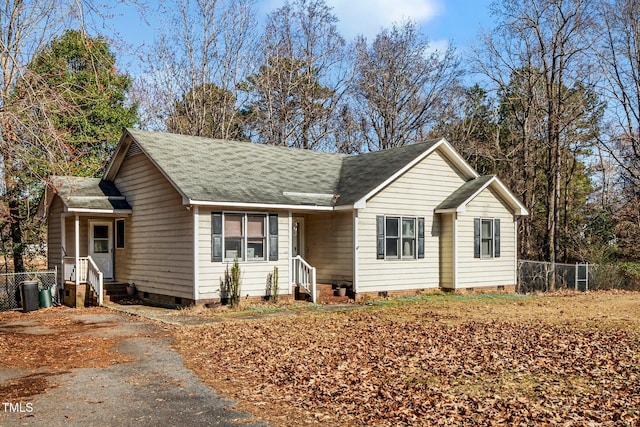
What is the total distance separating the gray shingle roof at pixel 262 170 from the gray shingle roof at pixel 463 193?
208 cm

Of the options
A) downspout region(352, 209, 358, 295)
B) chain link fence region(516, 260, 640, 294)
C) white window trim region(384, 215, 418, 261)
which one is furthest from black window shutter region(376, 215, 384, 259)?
chain link fence region(516, 260, 640, 294)

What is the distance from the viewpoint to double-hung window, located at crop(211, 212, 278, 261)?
16.6 metres

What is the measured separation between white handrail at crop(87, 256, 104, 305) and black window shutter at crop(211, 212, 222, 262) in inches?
161

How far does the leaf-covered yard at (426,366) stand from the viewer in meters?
6.83

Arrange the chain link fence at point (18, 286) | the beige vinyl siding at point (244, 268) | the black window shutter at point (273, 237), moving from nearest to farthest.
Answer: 1. the beige vinyl siding at point (244, 268)
2. the black window shutter at point (273, 237)
3. the chain link fence at point (18, 286)

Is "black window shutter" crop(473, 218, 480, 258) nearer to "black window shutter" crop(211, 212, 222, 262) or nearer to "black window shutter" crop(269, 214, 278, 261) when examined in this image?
"black window shutter" crop(269, 214, 278, 261)

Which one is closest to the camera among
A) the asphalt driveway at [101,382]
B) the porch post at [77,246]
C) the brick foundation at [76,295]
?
the asphalt driveway at [101,382]

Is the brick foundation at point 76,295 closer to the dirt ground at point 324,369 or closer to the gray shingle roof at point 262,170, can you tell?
the dirt ground at point 324,369

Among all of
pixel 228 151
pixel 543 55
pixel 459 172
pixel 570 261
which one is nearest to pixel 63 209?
pixel 228 151

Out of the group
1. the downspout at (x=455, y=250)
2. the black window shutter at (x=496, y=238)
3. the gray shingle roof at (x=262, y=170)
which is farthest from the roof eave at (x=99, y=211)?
the black window shutter at (x=496, y=238)

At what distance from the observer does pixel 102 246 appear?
20.5 meters

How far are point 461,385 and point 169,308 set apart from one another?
36.5ft

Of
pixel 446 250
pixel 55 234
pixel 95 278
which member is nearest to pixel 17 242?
pixel 55 234

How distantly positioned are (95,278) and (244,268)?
5055mm
